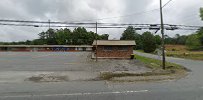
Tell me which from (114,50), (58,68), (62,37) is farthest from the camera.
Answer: (62,37)

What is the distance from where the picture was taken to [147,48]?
7656 cm

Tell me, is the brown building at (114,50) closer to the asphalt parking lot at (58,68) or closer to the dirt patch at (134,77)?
the asphalt parking lot at (58,68)

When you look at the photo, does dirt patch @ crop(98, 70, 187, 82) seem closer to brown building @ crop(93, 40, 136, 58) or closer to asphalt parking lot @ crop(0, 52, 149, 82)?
asphalt parking lot @ crop(0, 52, 149, 82)

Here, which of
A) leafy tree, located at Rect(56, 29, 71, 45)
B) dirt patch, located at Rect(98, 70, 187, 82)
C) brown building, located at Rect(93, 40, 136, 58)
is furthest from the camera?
leafy tree, located at Rect(56, 29, 71, 45)

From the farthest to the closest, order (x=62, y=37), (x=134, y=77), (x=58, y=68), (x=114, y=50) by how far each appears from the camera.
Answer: (x=62, y=37), (x=114, y=50), (x=58, y=68), (x=134, y=77)

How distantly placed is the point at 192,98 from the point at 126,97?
2444 millimetres

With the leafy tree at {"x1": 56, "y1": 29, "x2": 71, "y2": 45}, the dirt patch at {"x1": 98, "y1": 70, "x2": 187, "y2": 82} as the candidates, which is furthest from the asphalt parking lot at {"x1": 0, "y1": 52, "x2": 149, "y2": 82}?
the leafy tree at {"x1": 56, "y1": 29, "x2": 71, "y2": 45}

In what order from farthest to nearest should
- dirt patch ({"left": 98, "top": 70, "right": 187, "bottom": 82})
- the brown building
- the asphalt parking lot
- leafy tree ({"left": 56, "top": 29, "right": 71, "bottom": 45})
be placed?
leafy tree ({"left": 56, "top": 29, "right": 71, "bottom": 45}), the brown building, the asphalt parking lot, dirt patch ({"left": 98, "top": 70, "right": 187, "bottom": 82})

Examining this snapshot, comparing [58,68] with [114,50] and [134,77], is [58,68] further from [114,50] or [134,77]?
[114,50]

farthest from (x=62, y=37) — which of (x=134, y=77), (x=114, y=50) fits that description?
(x=134, y=77)

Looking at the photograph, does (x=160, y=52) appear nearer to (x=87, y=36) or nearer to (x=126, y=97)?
(x=126, y=97)

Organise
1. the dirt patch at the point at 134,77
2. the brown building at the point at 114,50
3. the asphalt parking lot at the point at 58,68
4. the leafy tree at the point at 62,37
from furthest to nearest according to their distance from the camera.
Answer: the leafy tree at the point at 62,37 < the brown building at the point at 114,50 < the asphalt parking lot at the point at 58,68 < the dirt patch at the point at 134,77

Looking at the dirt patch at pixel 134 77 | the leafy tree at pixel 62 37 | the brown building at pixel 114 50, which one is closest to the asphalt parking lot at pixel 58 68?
the dirt patch at pixel 134 77

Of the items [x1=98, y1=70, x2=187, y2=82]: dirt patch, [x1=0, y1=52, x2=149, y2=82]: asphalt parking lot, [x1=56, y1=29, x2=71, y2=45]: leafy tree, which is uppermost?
[x1=56, y1=29, x2=71, y2=45]: leafy tree
